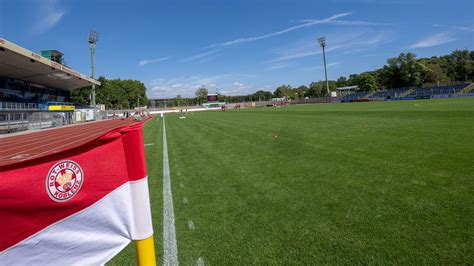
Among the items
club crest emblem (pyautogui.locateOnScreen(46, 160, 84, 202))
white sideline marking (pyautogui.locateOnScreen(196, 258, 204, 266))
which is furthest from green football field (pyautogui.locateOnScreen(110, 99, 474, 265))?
club crest emblem (pyautogui.locateOnScreen(46, 160, 84, 202))

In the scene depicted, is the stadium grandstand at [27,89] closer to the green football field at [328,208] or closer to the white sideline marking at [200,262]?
the green football field at [328,208]

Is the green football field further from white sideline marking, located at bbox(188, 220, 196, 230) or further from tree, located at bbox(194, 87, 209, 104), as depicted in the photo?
tree, located at bbox(194, 87, 209, 104)

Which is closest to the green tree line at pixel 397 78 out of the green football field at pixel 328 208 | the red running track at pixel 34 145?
the red running track at pixel 34 145

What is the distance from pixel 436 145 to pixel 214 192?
629cm

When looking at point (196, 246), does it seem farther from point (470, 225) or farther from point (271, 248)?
point (470, 225)

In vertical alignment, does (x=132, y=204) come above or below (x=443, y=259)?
above

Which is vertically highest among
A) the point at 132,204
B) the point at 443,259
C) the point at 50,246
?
the point at 132,204

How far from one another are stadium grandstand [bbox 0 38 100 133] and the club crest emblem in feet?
106

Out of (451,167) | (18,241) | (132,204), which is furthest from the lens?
(451,167)

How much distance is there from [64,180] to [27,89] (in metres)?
58.3

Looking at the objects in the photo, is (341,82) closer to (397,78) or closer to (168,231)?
(397,78)

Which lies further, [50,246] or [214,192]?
[214,192]

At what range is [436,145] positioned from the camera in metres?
7.06

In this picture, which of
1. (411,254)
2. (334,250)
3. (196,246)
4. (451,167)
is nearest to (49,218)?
(196,246)
